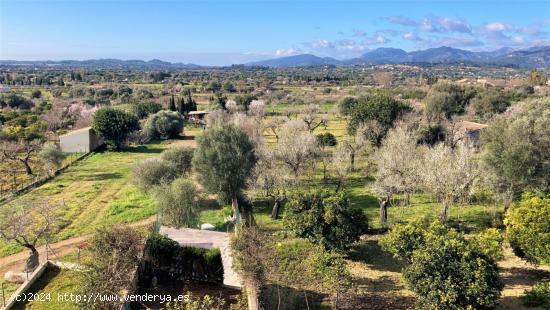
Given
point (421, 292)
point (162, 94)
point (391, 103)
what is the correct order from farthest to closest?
point (162, 94), point (391, 103), point (421, 292)

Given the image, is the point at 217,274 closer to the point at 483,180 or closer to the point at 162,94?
the point at 483,180

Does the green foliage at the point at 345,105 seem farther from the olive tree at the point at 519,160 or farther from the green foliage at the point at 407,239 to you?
the green foliage at the point at 407,239

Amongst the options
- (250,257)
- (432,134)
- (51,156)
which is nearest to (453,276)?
(250,257)

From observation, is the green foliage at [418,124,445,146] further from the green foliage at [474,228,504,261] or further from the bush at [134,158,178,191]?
the green foliage at [474,228,504,261]

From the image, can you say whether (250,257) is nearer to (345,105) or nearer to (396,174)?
(396,174)

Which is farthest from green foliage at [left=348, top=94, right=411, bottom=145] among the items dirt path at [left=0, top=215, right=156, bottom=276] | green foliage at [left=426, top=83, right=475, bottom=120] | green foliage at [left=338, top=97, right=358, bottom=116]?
dirt path at [left=0, top=215, right=156, bottom=276]

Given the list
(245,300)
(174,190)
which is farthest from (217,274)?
(174,190)
